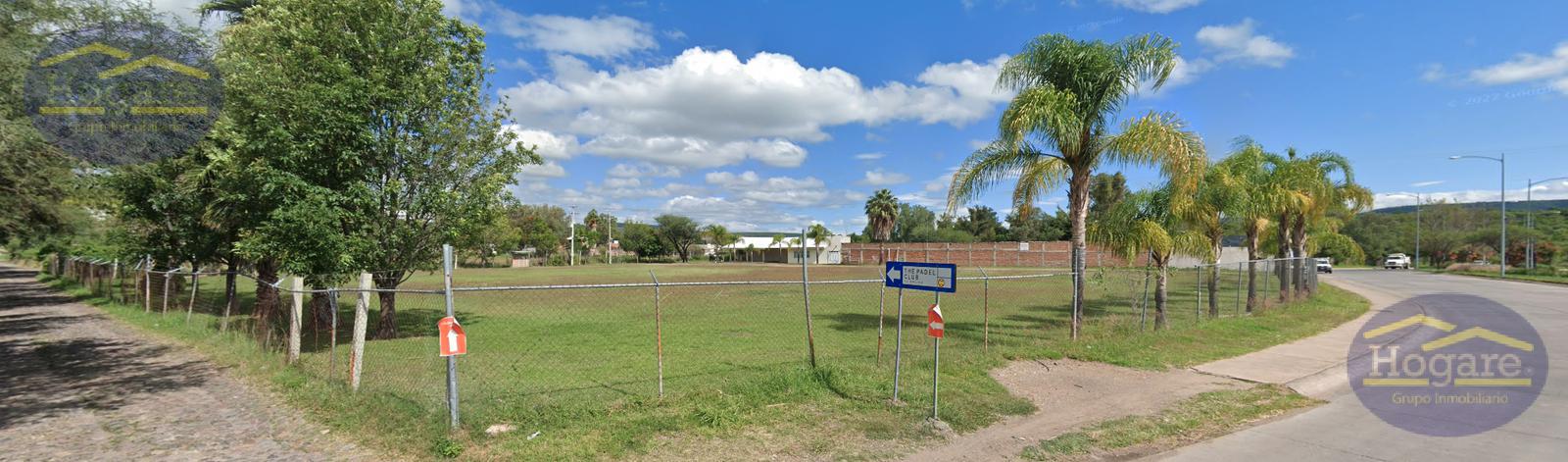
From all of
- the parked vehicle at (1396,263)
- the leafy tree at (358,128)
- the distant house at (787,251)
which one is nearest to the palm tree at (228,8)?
the leafy tree at (358,128)

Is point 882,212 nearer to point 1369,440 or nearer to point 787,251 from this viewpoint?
point 787,251

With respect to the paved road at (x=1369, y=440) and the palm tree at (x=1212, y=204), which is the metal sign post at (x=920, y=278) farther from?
the palm tree at (x=1212, y=204)

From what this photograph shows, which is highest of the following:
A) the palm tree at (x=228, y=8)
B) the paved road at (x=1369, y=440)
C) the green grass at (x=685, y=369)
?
the palm tree at (x=228, y=8)

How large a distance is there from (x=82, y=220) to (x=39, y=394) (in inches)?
521

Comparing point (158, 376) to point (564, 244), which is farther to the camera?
point (564, 244)

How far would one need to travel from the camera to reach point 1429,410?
657cm

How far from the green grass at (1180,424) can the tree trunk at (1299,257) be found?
51.4 feet

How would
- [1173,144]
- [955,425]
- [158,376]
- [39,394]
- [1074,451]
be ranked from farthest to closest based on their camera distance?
1. [1173,144]
2. [158,376]
3. [39,394]
4. [955,425]
5. [1074,451]

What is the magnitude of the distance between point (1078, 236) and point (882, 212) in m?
62.2

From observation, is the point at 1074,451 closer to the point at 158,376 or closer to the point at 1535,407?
the point at 1535,407

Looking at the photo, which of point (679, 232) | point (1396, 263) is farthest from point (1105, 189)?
point (679, 232)

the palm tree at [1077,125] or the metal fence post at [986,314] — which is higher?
the palm tree at [1077,125]

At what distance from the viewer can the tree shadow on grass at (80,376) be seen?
7422 mm

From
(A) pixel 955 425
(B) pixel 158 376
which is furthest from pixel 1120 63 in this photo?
(B) pixel 158 376
